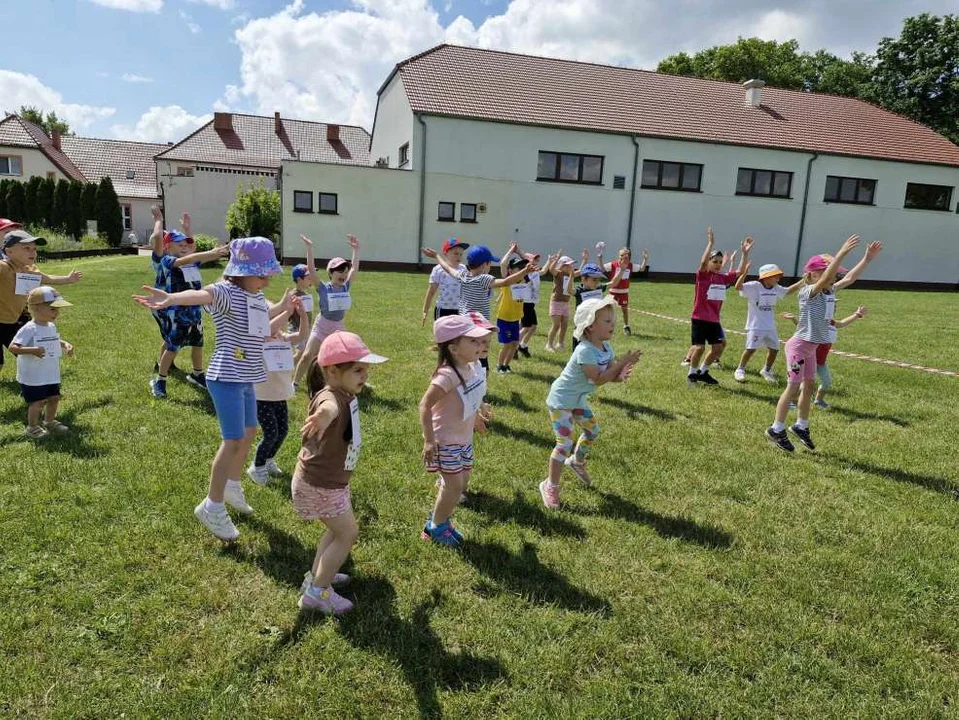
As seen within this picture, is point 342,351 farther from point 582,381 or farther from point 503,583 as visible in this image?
point 582,381

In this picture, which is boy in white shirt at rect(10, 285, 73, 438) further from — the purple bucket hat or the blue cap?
the blue cap

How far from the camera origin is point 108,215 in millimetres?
34312

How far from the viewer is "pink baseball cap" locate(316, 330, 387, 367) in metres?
3.15

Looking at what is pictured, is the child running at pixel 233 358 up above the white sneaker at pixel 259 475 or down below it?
above

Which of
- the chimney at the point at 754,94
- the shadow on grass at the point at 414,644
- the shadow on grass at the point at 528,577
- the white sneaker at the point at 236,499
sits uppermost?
the chimney at the point at 754,94

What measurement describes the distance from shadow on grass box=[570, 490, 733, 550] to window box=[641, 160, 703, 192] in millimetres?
26620

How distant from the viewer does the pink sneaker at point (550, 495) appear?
15.7 ft

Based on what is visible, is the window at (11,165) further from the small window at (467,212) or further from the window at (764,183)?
the window at (764,183)

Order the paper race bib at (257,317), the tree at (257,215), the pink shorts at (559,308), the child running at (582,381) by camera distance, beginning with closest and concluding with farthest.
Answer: the paper race bib at (257,317), the child running at (582,381), the pink shorts at (559,308), the tree at (257,215)

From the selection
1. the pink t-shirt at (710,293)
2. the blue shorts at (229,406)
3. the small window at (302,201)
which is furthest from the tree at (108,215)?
the blue shorts at (229,406)

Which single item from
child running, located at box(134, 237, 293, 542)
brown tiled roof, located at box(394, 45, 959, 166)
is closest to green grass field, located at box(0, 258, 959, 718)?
child running, located at box(134, 237, 293, 542)

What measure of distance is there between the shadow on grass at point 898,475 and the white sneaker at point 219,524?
5468 mm

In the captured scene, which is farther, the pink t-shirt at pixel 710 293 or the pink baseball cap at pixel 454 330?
the pink t-shirt at pixel 710 293

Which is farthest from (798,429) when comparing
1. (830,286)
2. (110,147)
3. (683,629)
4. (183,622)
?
(110,147)
